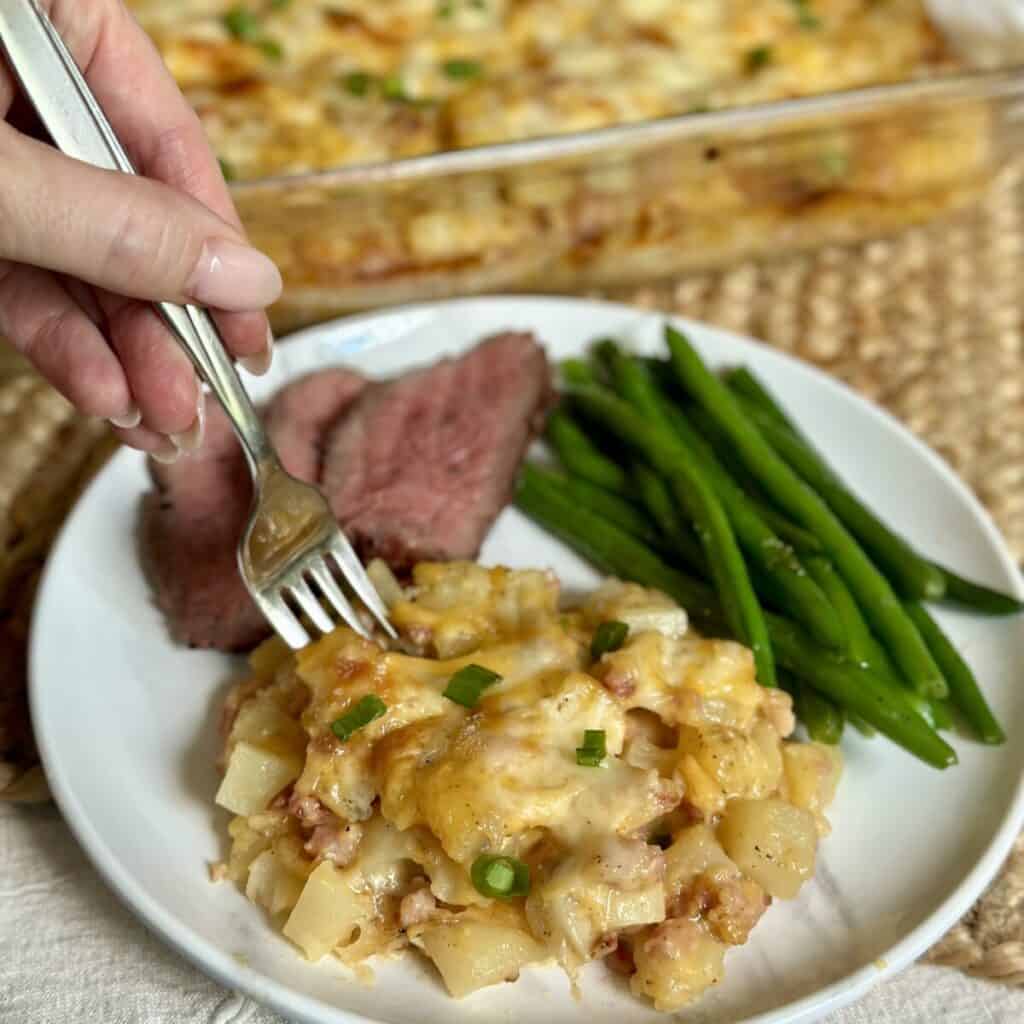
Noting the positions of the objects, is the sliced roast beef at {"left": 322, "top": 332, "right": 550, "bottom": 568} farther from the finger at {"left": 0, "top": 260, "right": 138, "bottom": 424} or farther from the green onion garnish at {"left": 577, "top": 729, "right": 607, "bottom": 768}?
the green onion garnish at {"left": 577, "top": 729, "right": 607, "bottom": 768}

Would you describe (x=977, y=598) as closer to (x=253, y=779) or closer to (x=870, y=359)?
(x=870, y=359)

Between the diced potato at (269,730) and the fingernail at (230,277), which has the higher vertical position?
the fingernail at (230,277)

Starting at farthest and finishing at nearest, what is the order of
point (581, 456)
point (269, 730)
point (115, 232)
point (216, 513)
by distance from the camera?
point (581, 456) < point (216, 513) < point (269, 730) < point (115, 232)

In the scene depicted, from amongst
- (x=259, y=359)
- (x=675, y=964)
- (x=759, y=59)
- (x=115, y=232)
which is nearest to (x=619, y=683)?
(x=675, y=964)

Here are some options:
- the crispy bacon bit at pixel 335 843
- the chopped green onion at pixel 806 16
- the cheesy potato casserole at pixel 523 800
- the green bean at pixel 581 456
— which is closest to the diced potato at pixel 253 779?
the cheesy potato casserole at pixel 523 800

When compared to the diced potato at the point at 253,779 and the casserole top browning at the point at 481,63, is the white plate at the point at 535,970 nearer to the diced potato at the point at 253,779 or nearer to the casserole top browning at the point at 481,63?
the diced potato at the point at 253,779

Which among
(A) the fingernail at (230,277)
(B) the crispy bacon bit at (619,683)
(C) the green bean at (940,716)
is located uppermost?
(A) the fingernail at (230,277)

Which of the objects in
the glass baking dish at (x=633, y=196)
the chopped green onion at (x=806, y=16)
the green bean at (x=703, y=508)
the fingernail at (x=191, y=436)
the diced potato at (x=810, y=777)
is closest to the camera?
the diced potato at (x=810, y=777)
